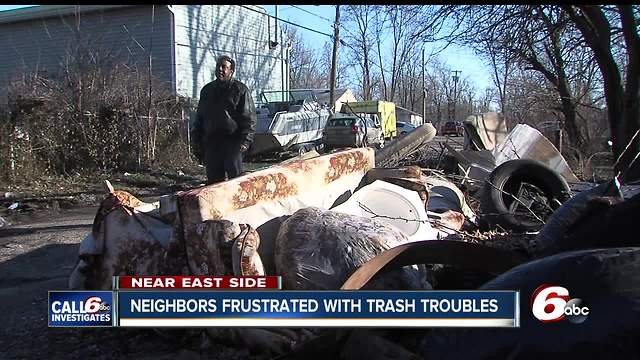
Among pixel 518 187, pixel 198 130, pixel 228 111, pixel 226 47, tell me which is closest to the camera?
pixel 228 111

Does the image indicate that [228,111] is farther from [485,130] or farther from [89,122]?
[89,122]

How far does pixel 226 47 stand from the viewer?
91.7ft

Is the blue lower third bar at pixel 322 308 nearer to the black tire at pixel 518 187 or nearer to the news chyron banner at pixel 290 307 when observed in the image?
the news chyron banner at pixel 290 307

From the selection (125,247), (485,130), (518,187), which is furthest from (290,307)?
(485,130)

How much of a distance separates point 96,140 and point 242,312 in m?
13.6

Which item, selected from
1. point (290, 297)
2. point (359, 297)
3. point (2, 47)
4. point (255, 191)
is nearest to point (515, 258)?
point (359, 297)

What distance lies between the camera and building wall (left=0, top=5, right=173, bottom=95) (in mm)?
23109

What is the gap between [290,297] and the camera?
2.46 metres

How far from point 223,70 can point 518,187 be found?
11.5 ft

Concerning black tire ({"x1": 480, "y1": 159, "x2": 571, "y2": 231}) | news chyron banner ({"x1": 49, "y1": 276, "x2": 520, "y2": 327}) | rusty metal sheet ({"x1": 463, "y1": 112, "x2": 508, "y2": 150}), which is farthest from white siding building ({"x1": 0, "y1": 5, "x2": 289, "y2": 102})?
news chyron banner ({"x1": 49, "y1": 276, "x2": 520, "y2": 327})

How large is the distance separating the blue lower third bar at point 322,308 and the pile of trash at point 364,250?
7 centimetres

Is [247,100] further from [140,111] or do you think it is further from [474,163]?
[140,111]

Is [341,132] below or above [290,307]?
below

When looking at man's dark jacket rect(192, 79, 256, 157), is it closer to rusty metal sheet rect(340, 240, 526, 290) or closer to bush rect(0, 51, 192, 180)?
rusty metal sheet rect(340, 240, 526, 290)
